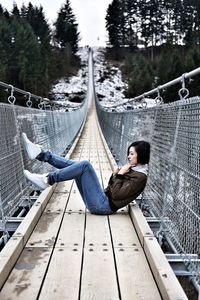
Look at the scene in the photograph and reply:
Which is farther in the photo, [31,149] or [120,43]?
[120,43]

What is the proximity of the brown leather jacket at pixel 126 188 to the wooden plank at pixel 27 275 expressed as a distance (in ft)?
3.29

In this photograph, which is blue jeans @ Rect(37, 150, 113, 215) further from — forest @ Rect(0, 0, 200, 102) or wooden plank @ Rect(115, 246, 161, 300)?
forest @ Rect(0, 0, 200, 102)

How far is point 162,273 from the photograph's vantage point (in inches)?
101

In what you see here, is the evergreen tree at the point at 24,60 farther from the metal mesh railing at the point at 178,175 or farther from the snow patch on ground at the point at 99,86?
the metal mesh railing at the point at 178,175

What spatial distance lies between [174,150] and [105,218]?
1.15 m

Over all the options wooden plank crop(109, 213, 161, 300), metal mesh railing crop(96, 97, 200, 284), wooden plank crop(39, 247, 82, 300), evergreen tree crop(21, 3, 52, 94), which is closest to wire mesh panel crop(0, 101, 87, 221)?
wooden plank crop(39, 247, 82, 300)

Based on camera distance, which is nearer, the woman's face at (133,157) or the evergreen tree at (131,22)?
the woman's face at (133,157)

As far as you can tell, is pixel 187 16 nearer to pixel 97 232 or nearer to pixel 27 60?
pixel 27 60

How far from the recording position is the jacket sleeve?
3.88 metres

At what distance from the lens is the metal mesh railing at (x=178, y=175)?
2.66 meters

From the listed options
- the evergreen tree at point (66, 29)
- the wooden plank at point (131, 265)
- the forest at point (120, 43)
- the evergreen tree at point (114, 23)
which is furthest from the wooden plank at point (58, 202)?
the evergreen tree at point (66, 29)

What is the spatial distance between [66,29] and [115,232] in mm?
87710

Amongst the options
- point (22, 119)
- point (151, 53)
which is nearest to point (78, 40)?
point (151, 53)

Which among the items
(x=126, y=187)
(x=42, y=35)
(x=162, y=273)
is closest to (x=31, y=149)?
(x=126, y=187)
